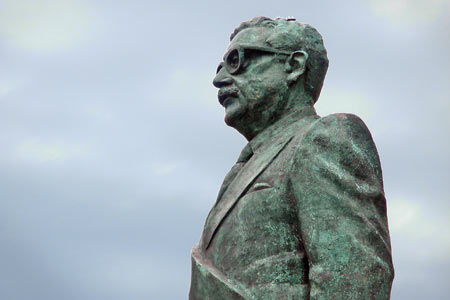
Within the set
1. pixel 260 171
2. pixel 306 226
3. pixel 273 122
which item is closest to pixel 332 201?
pixel 306 226

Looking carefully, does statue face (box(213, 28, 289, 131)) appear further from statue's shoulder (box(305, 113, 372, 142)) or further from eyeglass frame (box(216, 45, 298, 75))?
statue's shoulder (box(305, 113, 372, 142))

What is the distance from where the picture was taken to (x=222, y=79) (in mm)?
8359

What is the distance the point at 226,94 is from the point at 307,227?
181 centimetres

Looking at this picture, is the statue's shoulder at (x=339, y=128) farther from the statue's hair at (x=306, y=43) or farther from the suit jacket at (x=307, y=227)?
the statue's hair at (x=306, y=43)

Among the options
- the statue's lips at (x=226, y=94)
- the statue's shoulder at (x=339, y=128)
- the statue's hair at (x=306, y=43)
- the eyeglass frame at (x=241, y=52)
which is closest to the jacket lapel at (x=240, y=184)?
the statue's shoulder at (x=339, y=128)

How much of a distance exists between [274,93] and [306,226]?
1.55m

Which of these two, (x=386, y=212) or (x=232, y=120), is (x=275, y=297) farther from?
(x=232, y=120)

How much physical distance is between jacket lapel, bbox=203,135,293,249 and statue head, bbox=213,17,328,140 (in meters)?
0.39

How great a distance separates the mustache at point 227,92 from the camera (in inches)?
324

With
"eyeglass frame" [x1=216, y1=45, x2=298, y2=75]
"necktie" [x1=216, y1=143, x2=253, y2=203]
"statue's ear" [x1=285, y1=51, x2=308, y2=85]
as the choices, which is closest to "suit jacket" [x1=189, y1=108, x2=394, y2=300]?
"necktie" [x1=216, y1=143, x2=253, y2=203]

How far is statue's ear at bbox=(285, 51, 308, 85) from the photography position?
816cm

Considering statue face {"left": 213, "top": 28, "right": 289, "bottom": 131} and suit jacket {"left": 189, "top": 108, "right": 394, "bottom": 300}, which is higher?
statue face {"left": 213, "top": 28, "right": 289, "bottom": 131}

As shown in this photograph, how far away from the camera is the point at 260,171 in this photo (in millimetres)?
7656

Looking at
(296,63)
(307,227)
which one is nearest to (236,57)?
(296,63)
